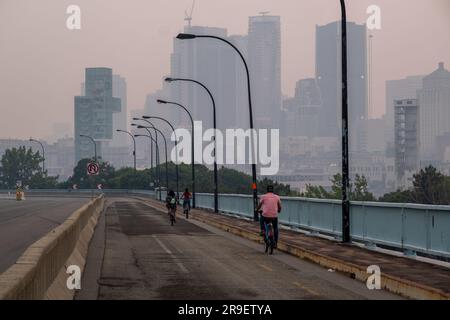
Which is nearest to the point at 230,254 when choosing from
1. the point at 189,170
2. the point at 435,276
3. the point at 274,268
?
the point at 274,268

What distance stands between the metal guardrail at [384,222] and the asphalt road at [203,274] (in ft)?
7.46

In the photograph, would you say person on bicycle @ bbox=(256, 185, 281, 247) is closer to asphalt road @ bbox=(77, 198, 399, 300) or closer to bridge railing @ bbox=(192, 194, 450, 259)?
asphalt road @ bbox=(77, 198, 399, 300)

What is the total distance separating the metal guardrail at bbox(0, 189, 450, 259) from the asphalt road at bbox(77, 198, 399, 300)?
227 cm

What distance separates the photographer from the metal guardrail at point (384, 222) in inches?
735

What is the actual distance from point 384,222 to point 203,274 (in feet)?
20.6

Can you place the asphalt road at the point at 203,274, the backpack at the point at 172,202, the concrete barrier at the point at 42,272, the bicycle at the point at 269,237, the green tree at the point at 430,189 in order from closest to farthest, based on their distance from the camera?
the concrete barrier at the point at 42,272 < the asphalt road at the point at 203,274 < the bicycle at the point at 269,237 < the backpack at the point at 172,202 < the green tree at the point at 430,189

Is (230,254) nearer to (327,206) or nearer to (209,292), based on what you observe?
(327,206)

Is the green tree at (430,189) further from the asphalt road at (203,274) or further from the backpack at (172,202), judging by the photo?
the asphalt road at (203,274)

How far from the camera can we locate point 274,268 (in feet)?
63.3

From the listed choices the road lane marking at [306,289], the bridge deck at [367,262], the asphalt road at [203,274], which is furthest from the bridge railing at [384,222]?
the road lane marking at [306,289]

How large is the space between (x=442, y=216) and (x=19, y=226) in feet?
74.3

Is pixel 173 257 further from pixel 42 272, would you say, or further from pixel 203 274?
pixel 42 272
